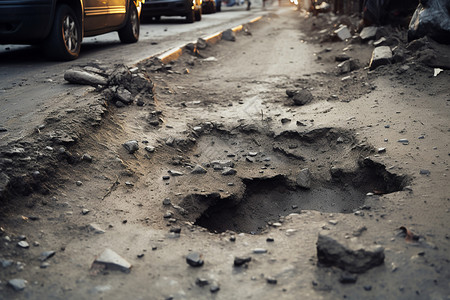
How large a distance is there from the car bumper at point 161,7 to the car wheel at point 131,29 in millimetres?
5086

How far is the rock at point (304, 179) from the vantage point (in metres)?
3.65

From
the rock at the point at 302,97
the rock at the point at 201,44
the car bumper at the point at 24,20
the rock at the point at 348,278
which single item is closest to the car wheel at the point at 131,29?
the rock at the point at 201,44

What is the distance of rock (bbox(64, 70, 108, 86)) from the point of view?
463 cm

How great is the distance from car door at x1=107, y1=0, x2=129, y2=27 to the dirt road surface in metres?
2.12

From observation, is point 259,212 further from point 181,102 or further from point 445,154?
point 181,102

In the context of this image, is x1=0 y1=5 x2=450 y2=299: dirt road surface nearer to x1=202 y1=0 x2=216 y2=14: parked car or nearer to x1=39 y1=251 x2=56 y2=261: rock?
x1=39 y1=251 x2=56 y2=261: rock

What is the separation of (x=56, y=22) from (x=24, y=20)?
455 mm

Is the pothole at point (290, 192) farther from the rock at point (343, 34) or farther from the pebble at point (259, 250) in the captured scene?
the rock at point (343, 34)

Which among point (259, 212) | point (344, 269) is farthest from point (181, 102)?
point (344, 269)

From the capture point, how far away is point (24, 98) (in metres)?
4.23

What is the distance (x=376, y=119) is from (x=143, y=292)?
300 centimetres

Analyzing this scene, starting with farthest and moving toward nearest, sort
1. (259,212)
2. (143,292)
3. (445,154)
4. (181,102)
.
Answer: (181,102), (259,212), (445,154), (143,292)

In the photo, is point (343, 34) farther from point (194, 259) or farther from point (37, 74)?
point (194, 259)

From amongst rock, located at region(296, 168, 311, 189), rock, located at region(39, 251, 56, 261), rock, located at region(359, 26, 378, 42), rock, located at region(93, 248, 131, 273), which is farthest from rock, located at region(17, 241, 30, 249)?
rock, located at region(359, 26, 378, 42)
